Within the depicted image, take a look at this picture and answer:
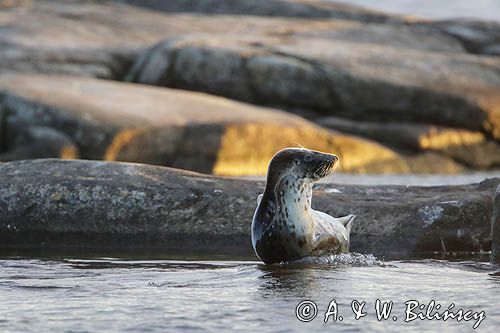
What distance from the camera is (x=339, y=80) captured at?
1205 inches

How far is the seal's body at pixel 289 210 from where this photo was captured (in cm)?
864

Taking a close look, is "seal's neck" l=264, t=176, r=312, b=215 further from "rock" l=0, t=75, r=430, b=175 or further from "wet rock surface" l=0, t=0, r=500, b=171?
"rock" l=0, t=75, r=430, b=175

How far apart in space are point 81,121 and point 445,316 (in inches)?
738

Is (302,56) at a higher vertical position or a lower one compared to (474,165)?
higher

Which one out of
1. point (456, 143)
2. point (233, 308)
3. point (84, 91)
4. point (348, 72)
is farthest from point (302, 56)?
point (233, 308)

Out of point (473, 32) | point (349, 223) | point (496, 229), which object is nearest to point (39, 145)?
point (349, 223)

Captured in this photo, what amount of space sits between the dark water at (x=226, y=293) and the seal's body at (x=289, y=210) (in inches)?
6.2

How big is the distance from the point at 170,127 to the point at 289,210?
663 inches

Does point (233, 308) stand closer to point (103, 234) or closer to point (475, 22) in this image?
point (103, 234)

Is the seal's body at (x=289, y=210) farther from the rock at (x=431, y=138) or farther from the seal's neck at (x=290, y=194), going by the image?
the rock at (x=431, y=138)

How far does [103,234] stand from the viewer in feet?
34.8

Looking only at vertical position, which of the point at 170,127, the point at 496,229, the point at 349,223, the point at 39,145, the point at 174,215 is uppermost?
the point at 496,229

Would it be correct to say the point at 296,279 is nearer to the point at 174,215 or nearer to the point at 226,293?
the point at 226,293

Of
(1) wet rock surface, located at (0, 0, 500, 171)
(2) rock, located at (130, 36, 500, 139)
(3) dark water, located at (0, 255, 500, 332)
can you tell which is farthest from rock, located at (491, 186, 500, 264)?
(2) rock, located at (130, 36, 500, 139)
